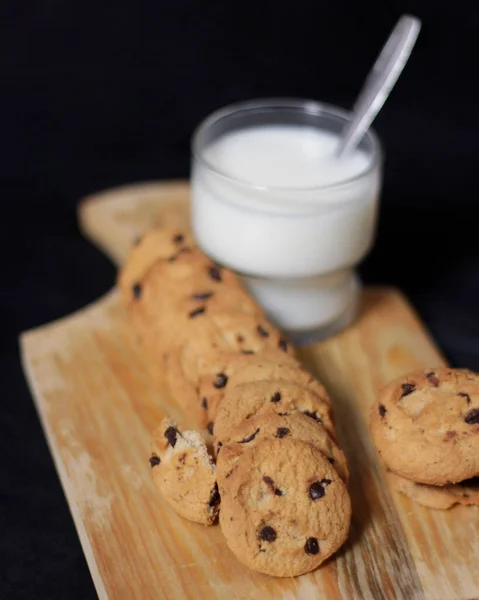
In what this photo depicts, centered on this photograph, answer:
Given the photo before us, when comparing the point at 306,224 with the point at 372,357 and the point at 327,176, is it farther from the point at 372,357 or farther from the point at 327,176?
the point at 372,357

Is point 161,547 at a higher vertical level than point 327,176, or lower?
lower

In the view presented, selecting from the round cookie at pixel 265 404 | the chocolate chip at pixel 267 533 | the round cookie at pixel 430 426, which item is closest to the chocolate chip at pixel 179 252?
the round cookie at pixel 265 404

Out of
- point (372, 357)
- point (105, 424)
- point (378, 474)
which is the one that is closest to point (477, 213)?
point (372, 357)

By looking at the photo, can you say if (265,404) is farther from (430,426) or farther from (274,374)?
(430,426)

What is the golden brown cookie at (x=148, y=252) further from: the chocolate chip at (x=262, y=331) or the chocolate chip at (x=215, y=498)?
the chocolate chip at (x=215, y=498)

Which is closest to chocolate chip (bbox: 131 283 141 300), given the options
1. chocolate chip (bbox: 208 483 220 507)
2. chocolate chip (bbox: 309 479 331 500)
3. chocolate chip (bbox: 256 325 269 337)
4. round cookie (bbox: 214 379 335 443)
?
chocolate chip (bbox: 256 325 269 337)

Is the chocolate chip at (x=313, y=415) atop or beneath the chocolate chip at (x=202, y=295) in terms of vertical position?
atop
